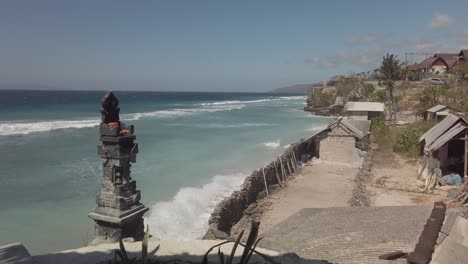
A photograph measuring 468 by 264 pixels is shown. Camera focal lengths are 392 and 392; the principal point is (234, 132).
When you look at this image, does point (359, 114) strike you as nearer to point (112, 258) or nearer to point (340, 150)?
point (340, 150)

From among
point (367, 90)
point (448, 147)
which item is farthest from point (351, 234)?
point (367, 90)

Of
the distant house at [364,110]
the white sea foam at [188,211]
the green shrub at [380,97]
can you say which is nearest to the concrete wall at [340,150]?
the white sea foam at [188,211]

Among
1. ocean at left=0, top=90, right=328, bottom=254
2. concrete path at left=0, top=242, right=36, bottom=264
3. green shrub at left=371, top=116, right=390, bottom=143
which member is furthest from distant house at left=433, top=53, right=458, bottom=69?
concrete path at left=0, top=242, right=36, bottom=264

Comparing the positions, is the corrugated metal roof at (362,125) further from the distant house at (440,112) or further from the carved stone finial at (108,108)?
the carved stone finial at (108,108)

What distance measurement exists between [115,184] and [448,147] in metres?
18.1

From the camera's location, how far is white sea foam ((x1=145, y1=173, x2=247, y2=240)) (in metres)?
13.9

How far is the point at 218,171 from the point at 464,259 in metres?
17.3

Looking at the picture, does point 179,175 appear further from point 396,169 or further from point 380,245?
point 380,245

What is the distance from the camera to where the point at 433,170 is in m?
17.4

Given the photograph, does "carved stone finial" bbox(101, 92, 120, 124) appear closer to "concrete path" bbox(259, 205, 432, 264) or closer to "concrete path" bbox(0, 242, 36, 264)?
"concrete path" bbox(0, 242, 36, 264)

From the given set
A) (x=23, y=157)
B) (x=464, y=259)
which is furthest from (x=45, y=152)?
(x=464, y=259)

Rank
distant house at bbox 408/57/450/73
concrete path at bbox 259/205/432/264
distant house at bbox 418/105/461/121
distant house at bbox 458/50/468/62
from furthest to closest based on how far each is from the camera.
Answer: distant house at bbox 408/57/450/73, distant house at bbox 458/50/468/62, distant house at bbox 418/105/461/121, concrete path at bbox 259/205/432/264

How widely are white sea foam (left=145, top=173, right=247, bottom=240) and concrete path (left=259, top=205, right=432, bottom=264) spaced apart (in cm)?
455

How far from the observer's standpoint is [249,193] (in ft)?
52.4
